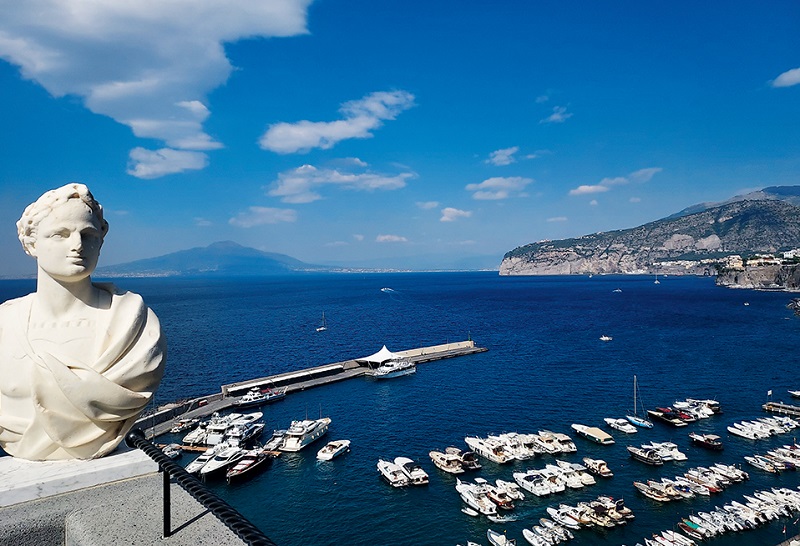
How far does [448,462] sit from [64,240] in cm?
2209

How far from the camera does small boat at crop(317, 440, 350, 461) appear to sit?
24578 millimetres

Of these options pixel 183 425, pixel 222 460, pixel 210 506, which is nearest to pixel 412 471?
pixel 222 460

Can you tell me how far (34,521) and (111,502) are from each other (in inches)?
17.7

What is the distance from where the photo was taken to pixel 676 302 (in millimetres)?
98875

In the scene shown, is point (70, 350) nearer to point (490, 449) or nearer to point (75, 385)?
point (75, 385)

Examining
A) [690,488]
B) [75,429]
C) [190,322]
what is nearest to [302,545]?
[75,429]

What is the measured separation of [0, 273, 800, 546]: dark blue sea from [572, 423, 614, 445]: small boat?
50 centimetres

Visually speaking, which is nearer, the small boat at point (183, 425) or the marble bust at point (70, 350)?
the marble bust at point (70, 350)

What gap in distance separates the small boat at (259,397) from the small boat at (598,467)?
2242cm

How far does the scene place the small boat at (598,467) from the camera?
74.3ft

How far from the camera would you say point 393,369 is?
4284cm

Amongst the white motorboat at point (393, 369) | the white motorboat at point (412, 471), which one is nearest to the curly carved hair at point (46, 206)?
the white motorboat at point (412, 471)

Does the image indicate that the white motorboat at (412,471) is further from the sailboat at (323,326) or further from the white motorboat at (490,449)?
the sailboat at (323,326)

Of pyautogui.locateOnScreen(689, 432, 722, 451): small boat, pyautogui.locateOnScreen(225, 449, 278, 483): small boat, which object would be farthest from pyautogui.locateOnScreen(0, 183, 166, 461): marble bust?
pyautogui.locateOnScreen(689, 432, 722, 451): small boat
